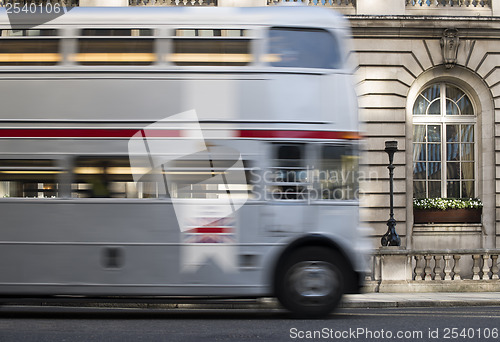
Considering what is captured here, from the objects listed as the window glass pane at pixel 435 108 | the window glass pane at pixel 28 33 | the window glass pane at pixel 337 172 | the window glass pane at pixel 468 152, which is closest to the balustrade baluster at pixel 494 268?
the window glass pane at pixel 468 152

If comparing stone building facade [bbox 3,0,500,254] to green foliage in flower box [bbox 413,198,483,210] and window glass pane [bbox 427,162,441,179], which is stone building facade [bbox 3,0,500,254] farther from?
window glass pane [bbox 427,162,441,179]

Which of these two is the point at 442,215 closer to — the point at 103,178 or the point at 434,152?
the point at 434,152

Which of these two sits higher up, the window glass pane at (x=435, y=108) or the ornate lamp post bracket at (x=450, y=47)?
the ornate lamp post bracket at (x=450, y=47)

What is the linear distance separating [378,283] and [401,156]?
602 cm

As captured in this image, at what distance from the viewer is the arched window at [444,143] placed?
2152 centimetres

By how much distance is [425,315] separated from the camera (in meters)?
10.5

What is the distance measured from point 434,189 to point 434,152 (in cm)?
111

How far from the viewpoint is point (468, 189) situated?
21.6 meters

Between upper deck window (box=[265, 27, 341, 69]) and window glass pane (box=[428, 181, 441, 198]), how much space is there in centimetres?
1247

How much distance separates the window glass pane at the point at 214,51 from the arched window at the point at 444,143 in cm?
1258

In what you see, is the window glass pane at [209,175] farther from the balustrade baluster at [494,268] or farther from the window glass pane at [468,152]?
the window glass pane at [468,152]

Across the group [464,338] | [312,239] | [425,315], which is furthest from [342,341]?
[425,315]

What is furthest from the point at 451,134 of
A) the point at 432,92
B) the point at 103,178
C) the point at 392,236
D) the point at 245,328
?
the point at 245,328

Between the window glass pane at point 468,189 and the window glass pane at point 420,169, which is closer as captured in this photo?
the window glass pane at point 420,169
